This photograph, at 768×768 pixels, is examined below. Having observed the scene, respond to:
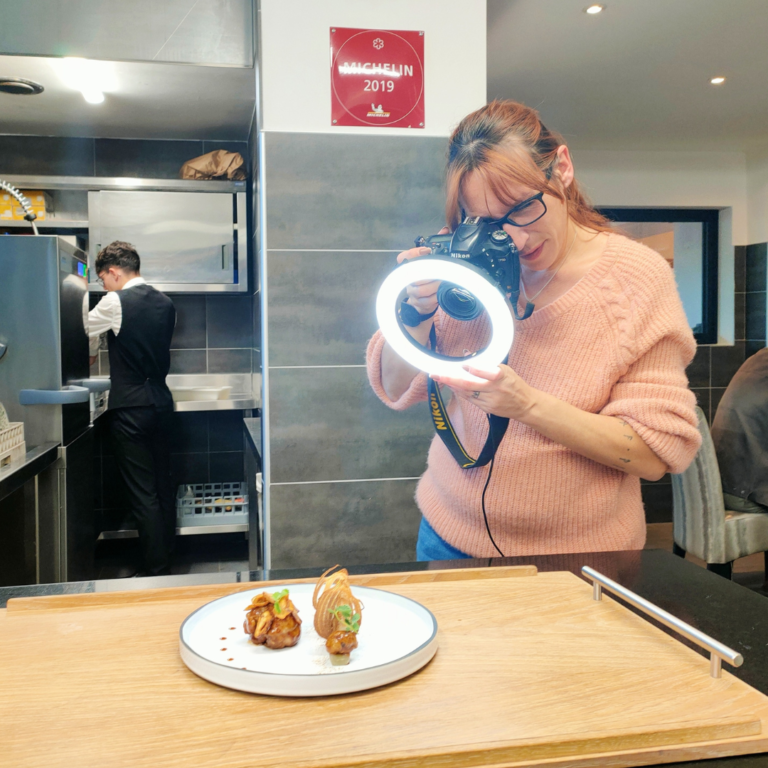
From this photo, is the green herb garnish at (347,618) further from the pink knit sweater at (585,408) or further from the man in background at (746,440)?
the man in background at (746,440)

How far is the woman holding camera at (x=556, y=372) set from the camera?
3.21 ft

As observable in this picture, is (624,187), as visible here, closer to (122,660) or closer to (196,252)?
(196,252)

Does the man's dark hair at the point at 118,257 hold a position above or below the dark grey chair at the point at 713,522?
above

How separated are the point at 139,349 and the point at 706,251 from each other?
3.62m

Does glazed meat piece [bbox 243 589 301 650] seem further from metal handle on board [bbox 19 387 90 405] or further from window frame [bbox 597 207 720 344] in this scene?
window frame [bbox 597 207 720 344]

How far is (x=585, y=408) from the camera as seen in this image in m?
1.04

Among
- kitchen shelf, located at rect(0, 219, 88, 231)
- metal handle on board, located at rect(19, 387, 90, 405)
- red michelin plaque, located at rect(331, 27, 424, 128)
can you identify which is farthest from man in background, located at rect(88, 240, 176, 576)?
red michelin plaque, located at rect(331, 27, 424, 128)

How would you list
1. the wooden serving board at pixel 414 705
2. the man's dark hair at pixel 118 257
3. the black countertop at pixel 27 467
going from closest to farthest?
the wooden serving board at pixel 414 705, the black countertop at pixel 27 467, the man's dark hair at pixel 118 257

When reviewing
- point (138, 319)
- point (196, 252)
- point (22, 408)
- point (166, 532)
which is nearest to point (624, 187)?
point (196, 252)

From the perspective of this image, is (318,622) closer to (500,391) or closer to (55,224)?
(500,391)

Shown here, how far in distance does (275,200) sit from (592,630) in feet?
5.27

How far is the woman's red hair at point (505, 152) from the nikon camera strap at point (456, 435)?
0.97ft

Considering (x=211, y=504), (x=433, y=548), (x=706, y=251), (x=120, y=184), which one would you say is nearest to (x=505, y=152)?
(x=433, y=548)

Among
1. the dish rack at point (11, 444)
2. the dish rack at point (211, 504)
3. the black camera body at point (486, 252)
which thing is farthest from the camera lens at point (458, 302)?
the dish rack at point (211, 504)
